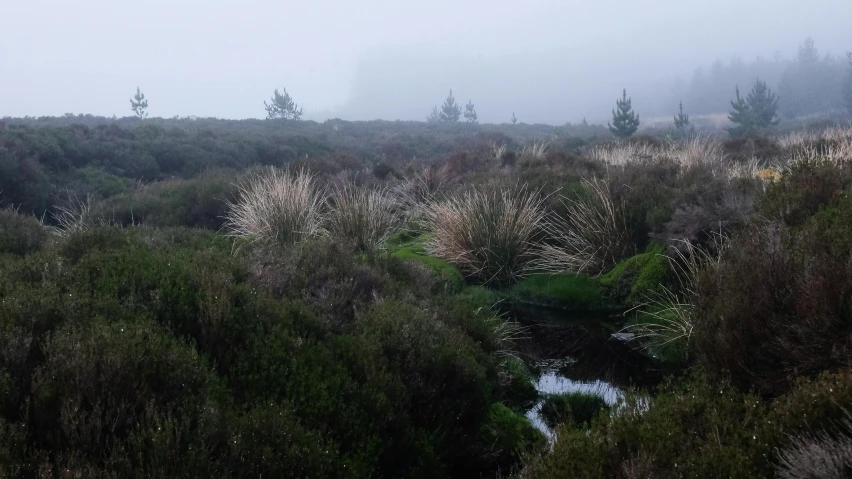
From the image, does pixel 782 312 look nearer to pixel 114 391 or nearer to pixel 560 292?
pixel 114 391

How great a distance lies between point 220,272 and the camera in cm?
474

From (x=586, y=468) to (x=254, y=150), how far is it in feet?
75.5

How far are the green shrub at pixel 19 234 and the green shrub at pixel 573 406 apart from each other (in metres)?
5.05

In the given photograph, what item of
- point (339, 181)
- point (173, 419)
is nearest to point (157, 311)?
point (173, 419)

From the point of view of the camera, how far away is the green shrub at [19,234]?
6.38 metres

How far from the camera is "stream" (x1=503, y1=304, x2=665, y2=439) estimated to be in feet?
19.5

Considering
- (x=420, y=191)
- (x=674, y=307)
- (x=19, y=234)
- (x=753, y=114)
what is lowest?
(x=674, y=307)

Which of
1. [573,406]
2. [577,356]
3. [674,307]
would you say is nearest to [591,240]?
[674,307]

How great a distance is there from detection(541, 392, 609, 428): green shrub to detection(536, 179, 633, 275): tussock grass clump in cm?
334

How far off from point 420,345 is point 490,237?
438cm

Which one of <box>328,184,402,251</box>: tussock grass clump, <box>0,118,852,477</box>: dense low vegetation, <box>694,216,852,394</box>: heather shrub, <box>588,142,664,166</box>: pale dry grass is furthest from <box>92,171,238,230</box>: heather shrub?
<box>694,216,852,394</box>: heather shrub

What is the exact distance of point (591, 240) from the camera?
8.98m

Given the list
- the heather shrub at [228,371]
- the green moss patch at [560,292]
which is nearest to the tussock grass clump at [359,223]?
the green moss patch at [560,292]

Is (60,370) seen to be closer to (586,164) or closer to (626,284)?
(626,284)
